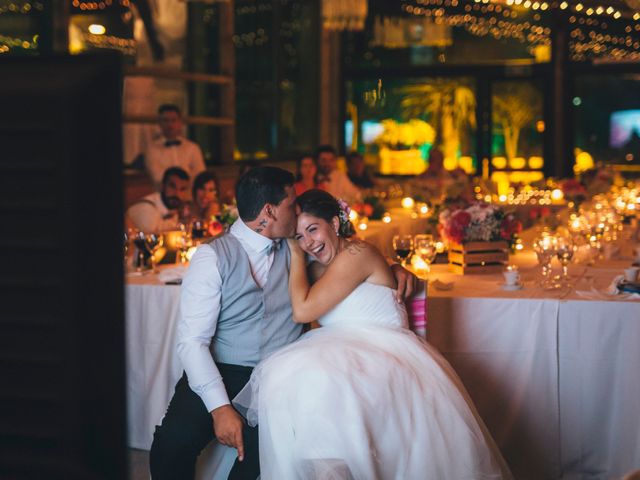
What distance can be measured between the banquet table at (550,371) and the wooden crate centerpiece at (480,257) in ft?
1.43

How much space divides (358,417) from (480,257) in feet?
6.12

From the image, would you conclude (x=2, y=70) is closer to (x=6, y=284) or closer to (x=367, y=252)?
(x=6, y=284)

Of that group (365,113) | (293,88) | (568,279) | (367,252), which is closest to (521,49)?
(365,113)

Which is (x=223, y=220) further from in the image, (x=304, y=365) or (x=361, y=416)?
(x=361, y=416)

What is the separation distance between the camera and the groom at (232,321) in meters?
2.91

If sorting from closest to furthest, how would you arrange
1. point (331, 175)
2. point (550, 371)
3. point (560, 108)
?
1. point (550, 371)
2. point (331, 175)
3. point (560, 108)

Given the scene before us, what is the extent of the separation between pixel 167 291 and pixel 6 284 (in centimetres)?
342

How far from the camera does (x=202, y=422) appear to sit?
2947 mm

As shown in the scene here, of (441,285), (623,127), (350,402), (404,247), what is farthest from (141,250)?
(623,127)

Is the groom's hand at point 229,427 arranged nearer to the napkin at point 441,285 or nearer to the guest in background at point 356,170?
the napkin at point 441,285

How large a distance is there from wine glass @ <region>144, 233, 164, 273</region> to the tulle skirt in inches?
63.5

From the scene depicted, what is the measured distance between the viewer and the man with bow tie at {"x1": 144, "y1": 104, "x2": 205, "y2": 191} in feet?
27.7

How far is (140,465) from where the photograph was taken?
4.05 m

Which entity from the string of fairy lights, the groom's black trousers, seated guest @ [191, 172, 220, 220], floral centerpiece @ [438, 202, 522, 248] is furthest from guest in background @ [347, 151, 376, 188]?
the groom's black trousers
